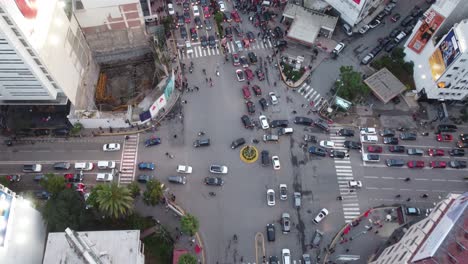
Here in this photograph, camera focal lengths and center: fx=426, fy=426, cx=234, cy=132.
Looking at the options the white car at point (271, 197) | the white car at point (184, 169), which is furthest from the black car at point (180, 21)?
the white car at point (271, 197)

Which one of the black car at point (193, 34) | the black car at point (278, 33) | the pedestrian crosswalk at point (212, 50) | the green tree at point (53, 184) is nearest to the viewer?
the green tree at point (53, 184)

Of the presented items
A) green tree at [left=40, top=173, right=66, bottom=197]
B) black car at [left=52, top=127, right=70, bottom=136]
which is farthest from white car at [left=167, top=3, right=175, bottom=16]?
green tree at [left=40, top=173, right=66, bottom=197]

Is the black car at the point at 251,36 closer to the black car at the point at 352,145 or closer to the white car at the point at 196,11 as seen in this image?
the white car at the point at 196,11

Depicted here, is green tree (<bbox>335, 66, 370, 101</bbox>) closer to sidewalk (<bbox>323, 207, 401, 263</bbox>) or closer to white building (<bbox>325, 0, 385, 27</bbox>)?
white building (<bbox>325, 0, 385, 27</bbox>)

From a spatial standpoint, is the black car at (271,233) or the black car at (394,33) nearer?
the black car at (271,233)

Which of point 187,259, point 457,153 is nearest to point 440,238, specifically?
point 457,153

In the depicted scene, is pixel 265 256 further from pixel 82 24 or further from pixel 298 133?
pixel 82 24

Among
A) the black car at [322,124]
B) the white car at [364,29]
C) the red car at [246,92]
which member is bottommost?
the black car at [322,124]

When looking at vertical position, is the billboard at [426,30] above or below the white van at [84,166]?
above

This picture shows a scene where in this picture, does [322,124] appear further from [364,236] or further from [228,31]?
[228,31]
